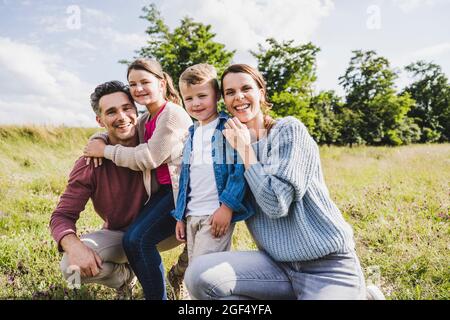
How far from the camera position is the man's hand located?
8.73 feet

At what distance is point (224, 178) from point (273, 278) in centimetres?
74

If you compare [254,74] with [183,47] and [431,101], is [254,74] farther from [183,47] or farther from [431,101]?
[431,101]

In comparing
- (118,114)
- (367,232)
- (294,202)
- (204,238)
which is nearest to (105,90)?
(118,114)

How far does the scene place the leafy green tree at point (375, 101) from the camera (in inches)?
1167

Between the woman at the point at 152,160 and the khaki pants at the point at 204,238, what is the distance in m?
0.34

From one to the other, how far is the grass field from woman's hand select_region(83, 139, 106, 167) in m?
1.21

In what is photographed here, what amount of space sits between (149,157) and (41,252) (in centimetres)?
222

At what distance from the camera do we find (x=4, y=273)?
3.73 m

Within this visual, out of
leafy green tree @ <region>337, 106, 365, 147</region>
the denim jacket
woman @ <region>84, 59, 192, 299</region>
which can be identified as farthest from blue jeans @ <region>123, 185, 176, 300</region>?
leafy green tree @ <region>337, 106, 365, 147</region>

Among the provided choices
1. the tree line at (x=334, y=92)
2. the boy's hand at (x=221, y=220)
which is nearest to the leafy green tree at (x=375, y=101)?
the tree line at (x=334, y=92)

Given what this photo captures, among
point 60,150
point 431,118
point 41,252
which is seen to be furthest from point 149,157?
point 431,118

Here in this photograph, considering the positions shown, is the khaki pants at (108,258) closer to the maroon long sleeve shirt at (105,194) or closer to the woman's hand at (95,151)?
the maroon long sleeve shirt at (105,194)

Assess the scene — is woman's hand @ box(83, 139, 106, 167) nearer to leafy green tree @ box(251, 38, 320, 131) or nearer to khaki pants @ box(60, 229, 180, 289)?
khaki pants @ box(60, 229, 180, 289)
